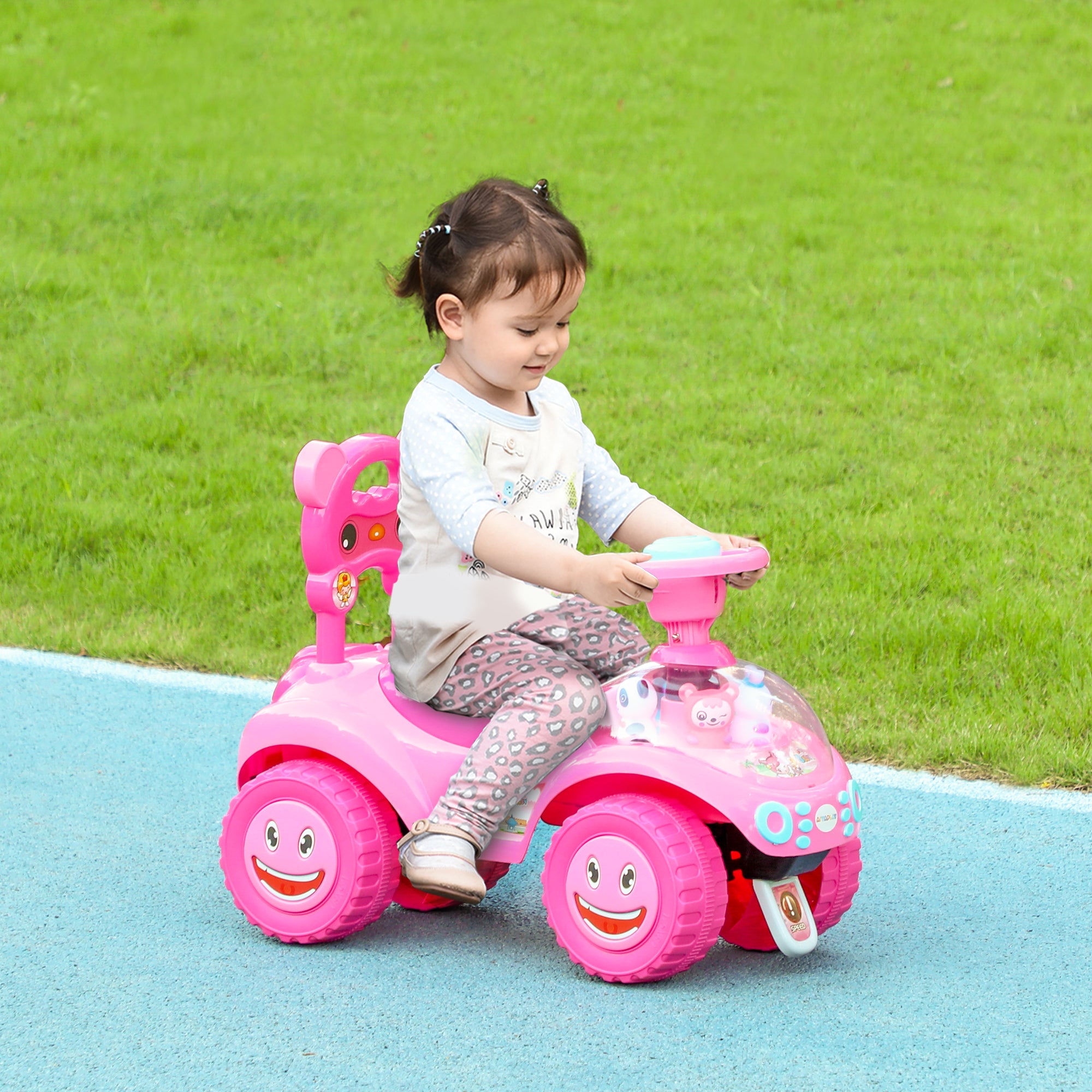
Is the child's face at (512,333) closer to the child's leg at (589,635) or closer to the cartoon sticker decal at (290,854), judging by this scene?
the child's leg at (589,635)

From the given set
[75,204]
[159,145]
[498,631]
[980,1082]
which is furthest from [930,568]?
[159,145]

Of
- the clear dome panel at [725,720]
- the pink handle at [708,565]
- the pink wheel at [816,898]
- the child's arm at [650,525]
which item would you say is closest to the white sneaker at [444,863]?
the clear dome panel at [725,720]

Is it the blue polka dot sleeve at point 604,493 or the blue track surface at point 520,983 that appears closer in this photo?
the blue track surface at point 520,983

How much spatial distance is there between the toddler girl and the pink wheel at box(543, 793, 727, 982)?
16cm

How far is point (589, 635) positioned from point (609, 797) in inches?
15.9

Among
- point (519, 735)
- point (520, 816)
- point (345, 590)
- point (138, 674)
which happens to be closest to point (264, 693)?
point (138, 674)

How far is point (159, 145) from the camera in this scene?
1080 centimetres

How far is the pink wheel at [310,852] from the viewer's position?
124 inches

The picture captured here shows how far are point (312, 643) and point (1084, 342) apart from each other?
157 inches

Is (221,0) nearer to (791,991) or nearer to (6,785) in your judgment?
(6,785)

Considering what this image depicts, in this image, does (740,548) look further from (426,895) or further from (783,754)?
(426,895)

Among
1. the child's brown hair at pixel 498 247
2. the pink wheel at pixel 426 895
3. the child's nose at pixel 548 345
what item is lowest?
the pink wheel at pixel 426 895

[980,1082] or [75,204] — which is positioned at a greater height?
[75,204]

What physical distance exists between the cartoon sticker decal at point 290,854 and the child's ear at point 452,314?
103 cm
